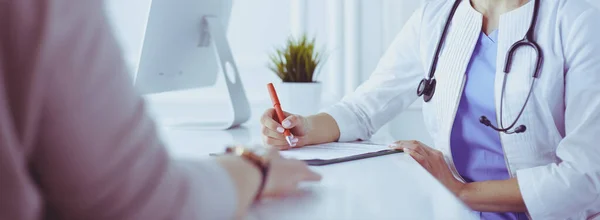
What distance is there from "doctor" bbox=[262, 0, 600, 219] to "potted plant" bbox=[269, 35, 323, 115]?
0.18 m

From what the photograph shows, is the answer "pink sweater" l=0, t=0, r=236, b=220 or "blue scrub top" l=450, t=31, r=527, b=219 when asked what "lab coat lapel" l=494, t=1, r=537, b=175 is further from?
"pink sweater" l=0, t=0, r=236, b=220

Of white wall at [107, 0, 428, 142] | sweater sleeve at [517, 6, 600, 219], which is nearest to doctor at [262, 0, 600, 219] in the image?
sweater sleeve at [517, 6, 600, 219]

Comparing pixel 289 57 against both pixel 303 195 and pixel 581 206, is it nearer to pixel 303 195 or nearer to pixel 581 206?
pixel 581 206

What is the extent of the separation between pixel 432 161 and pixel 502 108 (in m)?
0.20

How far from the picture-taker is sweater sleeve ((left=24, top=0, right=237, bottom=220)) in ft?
1.64

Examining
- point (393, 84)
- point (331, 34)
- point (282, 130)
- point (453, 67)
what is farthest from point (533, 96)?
point (331, 34)

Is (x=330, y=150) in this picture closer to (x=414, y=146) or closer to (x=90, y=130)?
(x=414, y=146)

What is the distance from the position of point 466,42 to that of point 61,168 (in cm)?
116

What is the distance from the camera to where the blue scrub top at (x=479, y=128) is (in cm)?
147

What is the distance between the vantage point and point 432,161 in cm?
136

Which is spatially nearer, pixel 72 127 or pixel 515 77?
pixel 72 127

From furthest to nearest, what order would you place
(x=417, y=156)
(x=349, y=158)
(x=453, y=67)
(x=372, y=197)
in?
(x=453, y=67) → (x=417, y=156) → (x=349, y=158) → (x=372, y=197)

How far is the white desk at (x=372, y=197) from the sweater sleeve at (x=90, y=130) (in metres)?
0.17

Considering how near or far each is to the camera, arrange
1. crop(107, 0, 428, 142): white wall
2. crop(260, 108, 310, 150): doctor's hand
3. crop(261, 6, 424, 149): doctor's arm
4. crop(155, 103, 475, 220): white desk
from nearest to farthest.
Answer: crop(155, 103, 475, 220): white desk
crop(260, 108, 310, 150): doctor's hand
crop(261, 6, 424, 149): doctor's arm
crop(107, 0, 428, 142): white wall
